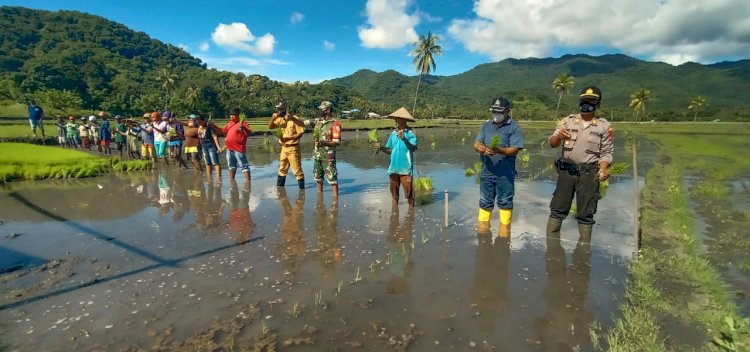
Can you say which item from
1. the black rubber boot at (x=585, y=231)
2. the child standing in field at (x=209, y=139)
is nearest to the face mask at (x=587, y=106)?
the black rubber boot at (x=585, y=231)

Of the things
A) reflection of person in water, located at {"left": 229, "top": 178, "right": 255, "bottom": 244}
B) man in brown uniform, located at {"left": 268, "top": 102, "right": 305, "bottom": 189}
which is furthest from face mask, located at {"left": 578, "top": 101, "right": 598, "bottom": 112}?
man in brown uniform, located at {"left": 268, "top": 102, "right": 305, "bottom": 189}

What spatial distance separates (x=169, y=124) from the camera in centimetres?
1267

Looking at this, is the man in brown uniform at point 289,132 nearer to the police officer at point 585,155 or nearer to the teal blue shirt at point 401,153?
the teal blue shirt at point 401,153

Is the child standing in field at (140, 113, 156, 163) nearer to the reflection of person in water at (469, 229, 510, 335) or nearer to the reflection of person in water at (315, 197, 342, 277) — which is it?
the reflection of person in water at (315, 197, 342, 277)

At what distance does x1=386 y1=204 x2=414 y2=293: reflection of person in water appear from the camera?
4.56 metres

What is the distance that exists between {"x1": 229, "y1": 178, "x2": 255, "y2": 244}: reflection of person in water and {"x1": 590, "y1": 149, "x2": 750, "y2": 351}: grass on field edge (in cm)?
517

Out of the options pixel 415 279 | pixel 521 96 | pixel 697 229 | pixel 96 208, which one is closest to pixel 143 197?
pixel 96 208

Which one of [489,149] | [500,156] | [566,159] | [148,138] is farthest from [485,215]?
[148,138]

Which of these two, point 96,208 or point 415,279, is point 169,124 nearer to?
point 96,208

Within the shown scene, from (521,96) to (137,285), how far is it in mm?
191852

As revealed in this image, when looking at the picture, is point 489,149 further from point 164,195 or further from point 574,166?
point 164,195

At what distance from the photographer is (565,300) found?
13.6 feet

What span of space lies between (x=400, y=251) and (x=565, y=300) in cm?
234

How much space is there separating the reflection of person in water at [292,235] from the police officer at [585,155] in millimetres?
4101
